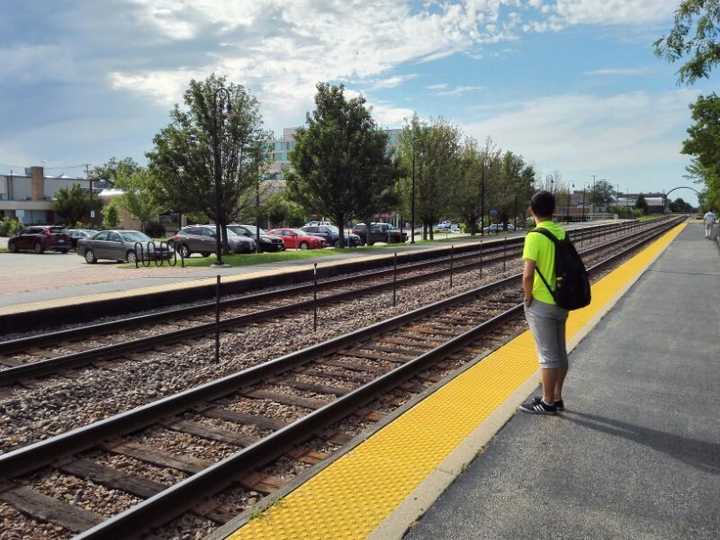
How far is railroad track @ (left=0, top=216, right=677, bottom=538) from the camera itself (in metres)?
3.76

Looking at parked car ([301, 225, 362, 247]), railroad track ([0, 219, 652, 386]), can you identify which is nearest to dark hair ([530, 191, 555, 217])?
railroad track ([0, 219, 652, 386])

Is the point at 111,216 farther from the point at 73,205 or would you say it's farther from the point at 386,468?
the point at 386,468

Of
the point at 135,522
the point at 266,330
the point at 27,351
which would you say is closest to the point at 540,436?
the point at 135,522

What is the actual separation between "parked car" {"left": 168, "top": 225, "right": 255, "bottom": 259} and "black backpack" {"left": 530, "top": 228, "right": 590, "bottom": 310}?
25032 mm

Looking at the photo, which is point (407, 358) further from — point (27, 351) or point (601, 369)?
point (27, 351)

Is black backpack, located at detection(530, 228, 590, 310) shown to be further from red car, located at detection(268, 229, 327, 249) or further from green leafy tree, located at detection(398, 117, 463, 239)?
green leafy tree, located at detection(398, 117, 463, 239)

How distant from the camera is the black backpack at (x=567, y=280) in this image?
4.94 m

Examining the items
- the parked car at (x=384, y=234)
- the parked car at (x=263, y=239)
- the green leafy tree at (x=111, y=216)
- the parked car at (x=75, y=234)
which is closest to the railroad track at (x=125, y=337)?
the parked car at (x=263, y=239)

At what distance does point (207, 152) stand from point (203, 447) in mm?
22973

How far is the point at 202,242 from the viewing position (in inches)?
1147

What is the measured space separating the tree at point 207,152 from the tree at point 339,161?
24.6 feet

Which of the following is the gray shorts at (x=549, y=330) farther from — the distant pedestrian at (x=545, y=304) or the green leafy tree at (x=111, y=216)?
the green leafy tree at (x=111, y=216)

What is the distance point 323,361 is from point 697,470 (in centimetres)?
449

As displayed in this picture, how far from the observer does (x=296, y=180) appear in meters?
35.7
